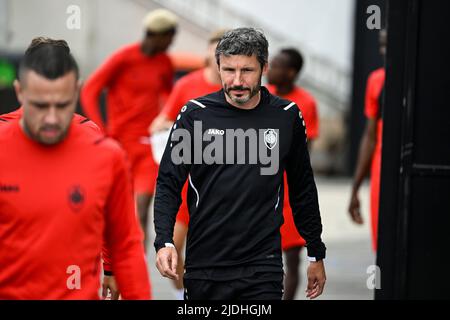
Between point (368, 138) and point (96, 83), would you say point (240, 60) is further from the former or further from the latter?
point (96, 83)

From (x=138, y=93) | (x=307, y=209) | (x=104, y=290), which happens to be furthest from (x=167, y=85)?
(x=104, y=290)

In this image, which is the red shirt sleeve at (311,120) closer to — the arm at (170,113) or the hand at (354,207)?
the hand at (354,207)

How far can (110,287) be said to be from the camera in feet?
15.8

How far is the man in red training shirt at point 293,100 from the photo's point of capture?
7.83m

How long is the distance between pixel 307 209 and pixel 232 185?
0.51 meters

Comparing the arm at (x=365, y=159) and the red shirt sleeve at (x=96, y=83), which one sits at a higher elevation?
the red shirt sleeve at (x=96, y=83)

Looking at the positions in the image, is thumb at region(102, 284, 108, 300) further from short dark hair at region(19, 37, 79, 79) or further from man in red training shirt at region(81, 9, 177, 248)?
man in red training shirt at region(81, 9, 177, 248)

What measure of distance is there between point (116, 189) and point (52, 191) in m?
0.28

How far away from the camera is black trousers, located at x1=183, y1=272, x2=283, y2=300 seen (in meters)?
4.82

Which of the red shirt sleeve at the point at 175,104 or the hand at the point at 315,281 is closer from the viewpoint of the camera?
the hand at the point at 315,281

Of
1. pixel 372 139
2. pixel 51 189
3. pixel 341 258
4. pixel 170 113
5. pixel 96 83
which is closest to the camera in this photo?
pixel 51 189

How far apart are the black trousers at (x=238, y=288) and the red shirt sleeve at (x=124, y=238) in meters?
0.69

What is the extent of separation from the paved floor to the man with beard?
3.97 metres

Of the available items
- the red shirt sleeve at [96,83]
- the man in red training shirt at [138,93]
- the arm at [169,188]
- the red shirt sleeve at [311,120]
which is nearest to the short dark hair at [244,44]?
the arm at [169,188]
